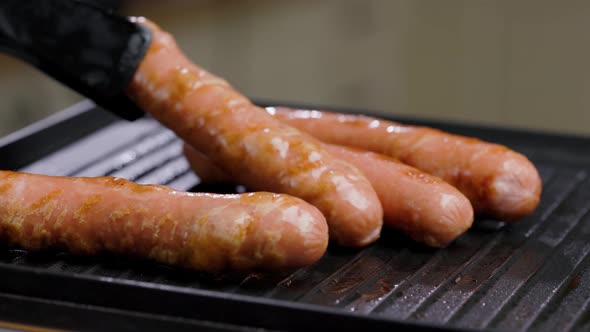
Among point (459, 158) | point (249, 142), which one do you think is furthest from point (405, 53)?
point (249, 142)

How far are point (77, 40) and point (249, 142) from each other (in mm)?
426

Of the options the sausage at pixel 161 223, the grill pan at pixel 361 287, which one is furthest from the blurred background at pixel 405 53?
the sausage at pixel 161 223

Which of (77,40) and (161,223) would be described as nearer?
(161,223)

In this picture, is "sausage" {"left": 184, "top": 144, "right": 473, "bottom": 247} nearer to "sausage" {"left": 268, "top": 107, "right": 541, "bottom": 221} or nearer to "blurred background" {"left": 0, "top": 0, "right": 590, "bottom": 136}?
"sausage" {"left": 268, "top": 107, "right": 541, "bottom": 221}

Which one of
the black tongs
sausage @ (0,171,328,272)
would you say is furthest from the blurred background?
sausage @ (0,171,328,272)

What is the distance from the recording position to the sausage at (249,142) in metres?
1.57

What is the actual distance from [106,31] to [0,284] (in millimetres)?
609

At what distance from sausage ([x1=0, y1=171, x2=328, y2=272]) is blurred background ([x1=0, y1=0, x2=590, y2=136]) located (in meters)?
1.85

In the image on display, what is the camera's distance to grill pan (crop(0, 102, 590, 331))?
4.29 ft

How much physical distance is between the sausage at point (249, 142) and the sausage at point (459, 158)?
0.22 m

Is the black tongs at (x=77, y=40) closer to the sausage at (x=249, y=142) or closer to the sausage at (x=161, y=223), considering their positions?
the sausage at (x=249, y=142)

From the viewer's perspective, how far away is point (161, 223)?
57.8 inches

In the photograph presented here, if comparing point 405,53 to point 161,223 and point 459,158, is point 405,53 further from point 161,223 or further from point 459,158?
point 161,223

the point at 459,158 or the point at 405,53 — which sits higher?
the point at 459,158
